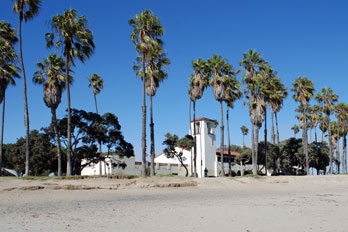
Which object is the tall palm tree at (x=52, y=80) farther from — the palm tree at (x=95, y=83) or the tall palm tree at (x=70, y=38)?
the palm tree at (x=95, y=83)

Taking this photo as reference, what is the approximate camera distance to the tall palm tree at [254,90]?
38.9m

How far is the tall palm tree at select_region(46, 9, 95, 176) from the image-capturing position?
27078mm

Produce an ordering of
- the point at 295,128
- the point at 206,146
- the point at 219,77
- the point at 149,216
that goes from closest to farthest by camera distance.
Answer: the point at 149,216 → the point at 219,77 → the point at 206,146 → the point at 295,128

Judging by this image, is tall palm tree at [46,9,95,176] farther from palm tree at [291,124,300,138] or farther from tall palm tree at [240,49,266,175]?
palm tree at [291,124,300,138]

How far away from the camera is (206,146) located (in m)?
56.3

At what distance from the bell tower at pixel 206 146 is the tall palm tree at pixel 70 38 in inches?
1209

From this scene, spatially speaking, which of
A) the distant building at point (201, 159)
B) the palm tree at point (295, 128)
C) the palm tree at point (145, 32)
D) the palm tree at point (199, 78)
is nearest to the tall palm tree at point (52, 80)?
the palm tree at point (145, 32)

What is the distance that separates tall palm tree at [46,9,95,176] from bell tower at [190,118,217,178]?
1209 inches

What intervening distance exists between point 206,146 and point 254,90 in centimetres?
1882

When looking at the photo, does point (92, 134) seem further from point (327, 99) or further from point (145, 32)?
point (327, 99)

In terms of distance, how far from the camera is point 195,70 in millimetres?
41125

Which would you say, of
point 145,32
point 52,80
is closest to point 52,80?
point 52,80

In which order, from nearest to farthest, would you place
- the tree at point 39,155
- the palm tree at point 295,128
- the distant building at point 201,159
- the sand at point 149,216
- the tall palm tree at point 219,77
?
the sand at point 149,216
the tall palm tree at point 219,77
the tree at point 39,155
the distant building at point 201,159
the palm tree at point 295,128

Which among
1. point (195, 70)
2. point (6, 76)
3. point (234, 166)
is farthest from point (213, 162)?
point (6, 76)
